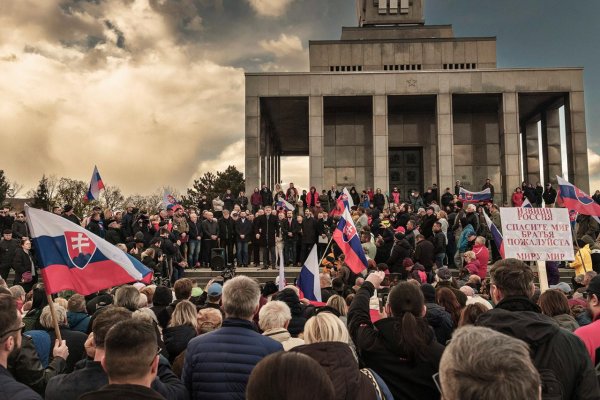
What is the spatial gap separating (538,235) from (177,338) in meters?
6.09

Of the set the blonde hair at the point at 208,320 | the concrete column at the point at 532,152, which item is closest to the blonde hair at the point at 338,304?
the blonde hair at the point at 208,320

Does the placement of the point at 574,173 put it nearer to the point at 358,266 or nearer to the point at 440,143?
the point at 440,143

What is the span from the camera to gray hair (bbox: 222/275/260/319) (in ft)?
13.7

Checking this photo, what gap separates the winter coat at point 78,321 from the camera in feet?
20.5

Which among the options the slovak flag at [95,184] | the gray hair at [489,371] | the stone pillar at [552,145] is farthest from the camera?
the stone pillar at [552,145]

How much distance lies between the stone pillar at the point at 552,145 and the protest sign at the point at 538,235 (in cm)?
2835

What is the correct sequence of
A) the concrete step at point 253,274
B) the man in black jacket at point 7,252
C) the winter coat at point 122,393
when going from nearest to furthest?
the winter coat at point 122,393 < the man in black jacket at point 7,252 < the concrete step at point 253,274

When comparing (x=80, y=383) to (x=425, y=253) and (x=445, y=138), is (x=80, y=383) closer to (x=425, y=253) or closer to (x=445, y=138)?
(x=425, y=253)

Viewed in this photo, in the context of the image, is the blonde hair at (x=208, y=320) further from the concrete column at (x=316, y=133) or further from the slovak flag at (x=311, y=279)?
the concrete column at (x=316, y=133)

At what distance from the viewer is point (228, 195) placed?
84.5 ft

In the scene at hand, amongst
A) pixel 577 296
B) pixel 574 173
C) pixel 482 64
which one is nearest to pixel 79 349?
pixel 577 296

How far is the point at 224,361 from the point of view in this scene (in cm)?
394

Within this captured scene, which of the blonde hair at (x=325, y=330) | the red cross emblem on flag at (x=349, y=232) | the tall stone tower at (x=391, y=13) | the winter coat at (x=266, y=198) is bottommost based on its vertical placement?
the blonde hair at (x=325, y=330)

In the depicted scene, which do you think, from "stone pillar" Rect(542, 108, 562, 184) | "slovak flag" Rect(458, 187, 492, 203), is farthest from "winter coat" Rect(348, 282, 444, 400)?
"stone pillar" Rect(542, 108, 562, 184)
